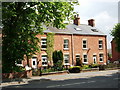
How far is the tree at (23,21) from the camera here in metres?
21.4

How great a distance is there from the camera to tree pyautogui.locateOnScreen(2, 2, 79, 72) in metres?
21.4

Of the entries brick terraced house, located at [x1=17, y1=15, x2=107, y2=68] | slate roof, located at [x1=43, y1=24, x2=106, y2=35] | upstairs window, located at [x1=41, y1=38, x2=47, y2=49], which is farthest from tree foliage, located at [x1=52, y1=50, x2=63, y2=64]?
slate roof, located at [x1=43, y1=24, x2=106, y2=35]

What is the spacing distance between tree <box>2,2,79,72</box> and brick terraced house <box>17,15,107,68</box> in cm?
1184

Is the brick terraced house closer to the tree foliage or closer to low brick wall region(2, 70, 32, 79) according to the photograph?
the tree foliage

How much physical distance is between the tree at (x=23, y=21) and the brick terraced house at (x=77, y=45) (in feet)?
38.9

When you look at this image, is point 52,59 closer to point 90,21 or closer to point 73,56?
point 73,56

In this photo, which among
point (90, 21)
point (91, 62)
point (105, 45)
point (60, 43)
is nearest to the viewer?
point (60, 43)

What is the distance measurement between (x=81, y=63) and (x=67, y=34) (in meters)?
6.33

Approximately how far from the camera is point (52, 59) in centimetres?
3688

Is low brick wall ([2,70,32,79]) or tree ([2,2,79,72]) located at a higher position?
tree ([2,2,79,72])

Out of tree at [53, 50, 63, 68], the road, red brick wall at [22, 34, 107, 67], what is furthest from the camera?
red brick wall at [22, 34, 107, 67]

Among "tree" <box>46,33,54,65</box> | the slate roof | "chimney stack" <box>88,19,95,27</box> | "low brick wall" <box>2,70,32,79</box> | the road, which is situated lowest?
the road

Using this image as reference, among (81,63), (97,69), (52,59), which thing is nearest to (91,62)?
(81,63)

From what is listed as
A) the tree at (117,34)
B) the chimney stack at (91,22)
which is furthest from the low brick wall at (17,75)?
the chimney stack at (91,22)
